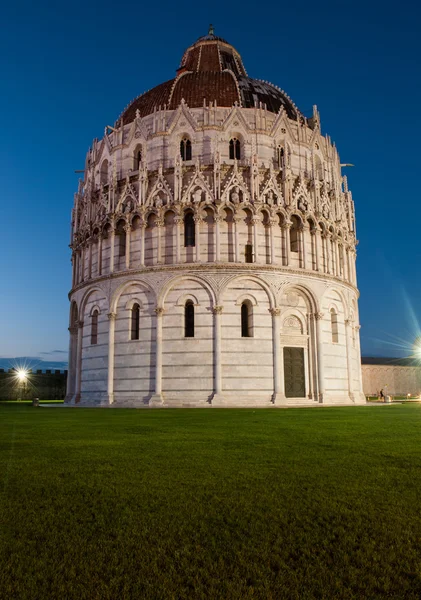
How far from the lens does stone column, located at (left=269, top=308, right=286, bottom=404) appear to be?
30906 millimetres

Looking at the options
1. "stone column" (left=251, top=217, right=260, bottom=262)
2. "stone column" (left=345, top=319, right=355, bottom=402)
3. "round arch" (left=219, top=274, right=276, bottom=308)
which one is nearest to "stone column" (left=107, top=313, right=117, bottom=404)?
"round arch" (left=219, top=274, right=276, bottom=308)

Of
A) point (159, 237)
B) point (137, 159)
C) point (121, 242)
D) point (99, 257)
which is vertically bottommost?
point (99, 257)

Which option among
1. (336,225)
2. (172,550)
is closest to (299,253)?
(336,225)

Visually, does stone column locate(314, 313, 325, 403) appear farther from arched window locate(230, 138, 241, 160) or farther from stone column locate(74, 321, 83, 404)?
stone column locate(74, 321, 83, 404)

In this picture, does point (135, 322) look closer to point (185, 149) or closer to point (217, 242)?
point (217, 242)

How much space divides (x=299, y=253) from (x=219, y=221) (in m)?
5.98

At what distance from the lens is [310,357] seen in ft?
110

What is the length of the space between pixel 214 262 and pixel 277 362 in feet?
23.9

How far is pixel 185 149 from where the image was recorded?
116ft

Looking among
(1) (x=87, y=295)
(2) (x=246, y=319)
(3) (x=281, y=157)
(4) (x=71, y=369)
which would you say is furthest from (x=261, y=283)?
(4) (x=71, y=369)

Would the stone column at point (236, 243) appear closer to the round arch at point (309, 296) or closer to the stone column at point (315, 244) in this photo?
the round arch at point (309, 296)

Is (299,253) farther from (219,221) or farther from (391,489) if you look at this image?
(391,489)

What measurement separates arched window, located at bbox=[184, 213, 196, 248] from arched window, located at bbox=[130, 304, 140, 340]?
5.27m

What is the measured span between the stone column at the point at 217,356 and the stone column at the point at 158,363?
3338 mm
